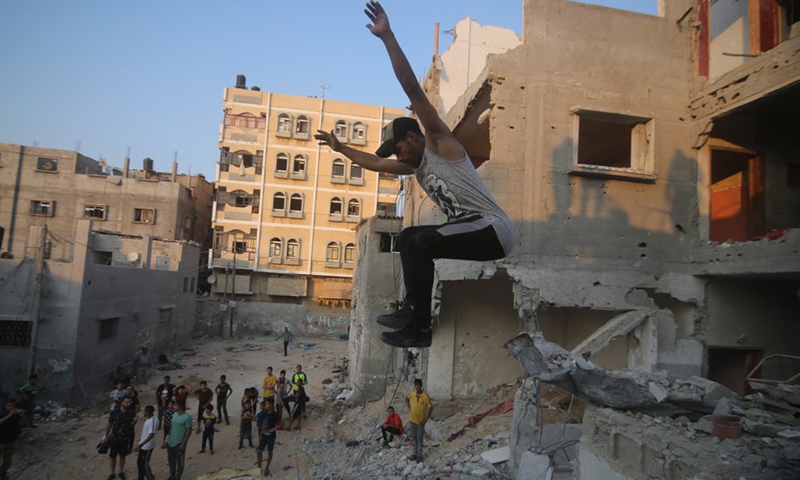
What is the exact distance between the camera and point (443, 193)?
10.9 ft

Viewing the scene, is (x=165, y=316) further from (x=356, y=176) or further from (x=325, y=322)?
(x=356, y=176)

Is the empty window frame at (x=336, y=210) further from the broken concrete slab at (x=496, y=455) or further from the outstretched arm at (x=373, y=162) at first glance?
the outstretched arm at (x=373, y=162)

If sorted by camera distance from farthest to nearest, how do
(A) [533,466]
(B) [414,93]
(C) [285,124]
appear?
(C) [285,124]
(A) [533,466]
(B) [414,93]

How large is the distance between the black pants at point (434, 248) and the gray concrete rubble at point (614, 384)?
3.56 m

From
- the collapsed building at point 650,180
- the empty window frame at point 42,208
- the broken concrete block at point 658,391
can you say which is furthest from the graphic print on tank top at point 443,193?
the empty window frame at point 42,208

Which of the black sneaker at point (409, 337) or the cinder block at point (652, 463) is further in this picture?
the cinder block at point (652, 463)


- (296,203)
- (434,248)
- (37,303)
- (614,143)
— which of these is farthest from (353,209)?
(434,248)

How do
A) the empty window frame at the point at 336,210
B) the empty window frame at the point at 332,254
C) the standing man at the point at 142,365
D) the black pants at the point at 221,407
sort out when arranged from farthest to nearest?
the empty window frame at the point at 336,210
the empty window frame at the point at 332,254
the standing man at the point at 142,365
the black pants at the point at 221,407

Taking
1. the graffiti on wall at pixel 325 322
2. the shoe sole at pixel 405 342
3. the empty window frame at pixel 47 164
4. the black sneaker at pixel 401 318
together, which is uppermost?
the empty window frame at pixel 47 164

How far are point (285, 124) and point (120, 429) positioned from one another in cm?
2940

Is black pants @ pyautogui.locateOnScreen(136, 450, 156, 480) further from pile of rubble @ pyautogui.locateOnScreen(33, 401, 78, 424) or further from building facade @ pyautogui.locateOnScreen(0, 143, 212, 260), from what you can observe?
building facade @ pyautogui.locateOnScreen(0, 143, 212, 260)

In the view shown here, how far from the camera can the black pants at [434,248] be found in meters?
3.19

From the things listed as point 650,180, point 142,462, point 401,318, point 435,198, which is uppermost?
point 650,180

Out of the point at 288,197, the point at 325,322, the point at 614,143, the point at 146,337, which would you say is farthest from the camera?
the point at 288,197
